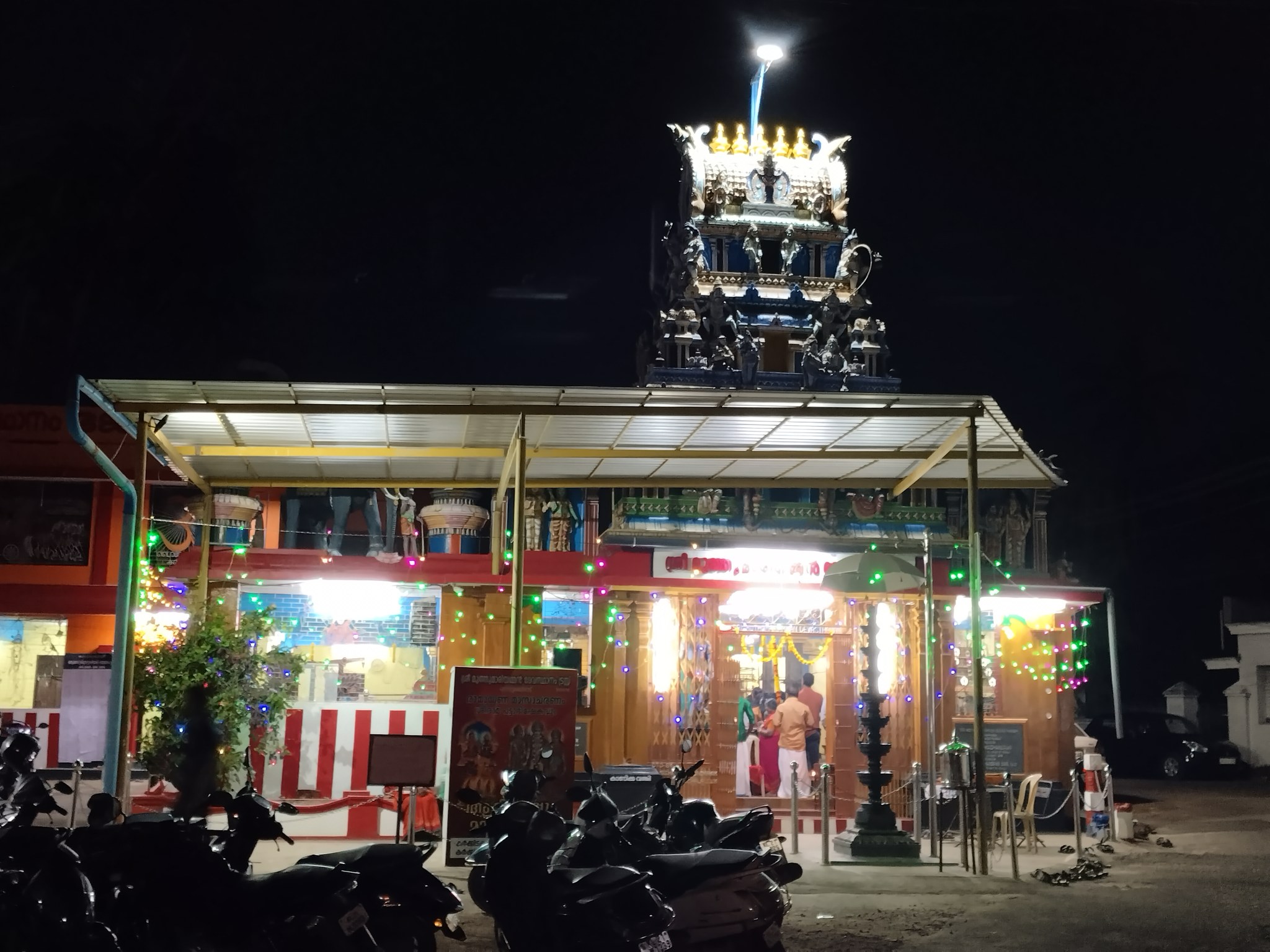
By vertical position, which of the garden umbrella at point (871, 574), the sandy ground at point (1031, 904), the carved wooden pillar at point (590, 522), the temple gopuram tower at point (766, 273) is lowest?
the sandy ground at point (1031, 904)

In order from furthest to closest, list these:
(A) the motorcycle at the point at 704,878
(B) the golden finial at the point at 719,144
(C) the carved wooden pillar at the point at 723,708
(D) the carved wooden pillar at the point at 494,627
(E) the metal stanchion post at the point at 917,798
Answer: (B) the golden finial at the point at 719,144 < (D) the carved wooden pillar at the point at 494,627 < (C) the carved wooden pillar at the point at 723,708 < (E) the metal stanchion post at the point at 917,798 < (A) the motorcycle at the point at 704,878

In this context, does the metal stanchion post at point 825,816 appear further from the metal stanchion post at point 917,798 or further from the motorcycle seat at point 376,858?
the motorcycle seat at point 376,858

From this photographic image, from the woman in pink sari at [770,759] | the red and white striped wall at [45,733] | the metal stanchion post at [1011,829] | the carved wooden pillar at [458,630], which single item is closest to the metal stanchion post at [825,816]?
the metal stanchion post at [1011,829]

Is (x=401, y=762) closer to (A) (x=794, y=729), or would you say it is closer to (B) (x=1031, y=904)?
(B) (x=1031, y=904)

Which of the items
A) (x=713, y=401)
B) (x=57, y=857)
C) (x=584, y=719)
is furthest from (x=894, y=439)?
(x=57, y=857)

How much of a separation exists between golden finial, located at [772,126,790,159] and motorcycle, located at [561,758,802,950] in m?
29.1

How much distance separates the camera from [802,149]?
3425 cm

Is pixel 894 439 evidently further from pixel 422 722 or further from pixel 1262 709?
pixel 1262 709

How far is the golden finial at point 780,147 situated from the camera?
3409 centimetres

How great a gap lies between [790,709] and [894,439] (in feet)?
14.0

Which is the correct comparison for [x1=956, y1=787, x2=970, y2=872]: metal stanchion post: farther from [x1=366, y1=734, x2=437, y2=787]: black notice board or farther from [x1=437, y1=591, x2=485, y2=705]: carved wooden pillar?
[x1=437, y1=591, x2=485, y2=705]: carved wooden pillar

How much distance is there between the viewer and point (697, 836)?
8047 millimetres

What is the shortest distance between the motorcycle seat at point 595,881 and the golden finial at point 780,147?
30176 millimetres

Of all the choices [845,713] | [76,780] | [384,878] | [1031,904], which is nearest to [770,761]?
[845,713]
